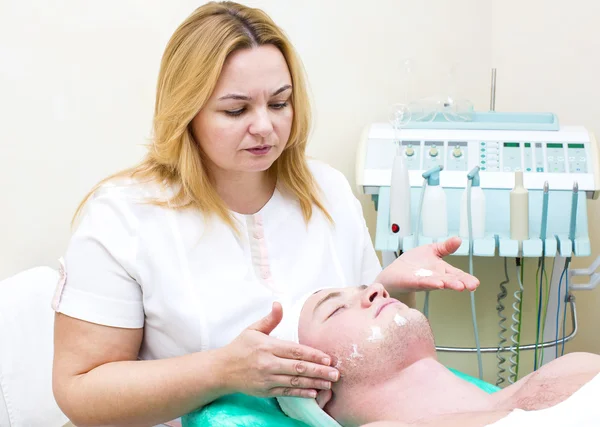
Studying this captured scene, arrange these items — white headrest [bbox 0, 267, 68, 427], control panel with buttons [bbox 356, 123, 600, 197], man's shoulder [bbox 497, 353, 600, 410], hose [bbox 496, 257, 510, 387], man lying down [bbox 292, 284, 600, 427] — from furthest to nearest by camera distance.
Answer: hose [bbox 496, 257, 510, 387] → control panel with buttons [bbox 356, 123, 600, 197] → white headrest [bbox 0, 267, 68, 427] → man lying down [bbox 292, 284, 600, 427] → man's shoulder [bbox 497, 353, 600, 410]

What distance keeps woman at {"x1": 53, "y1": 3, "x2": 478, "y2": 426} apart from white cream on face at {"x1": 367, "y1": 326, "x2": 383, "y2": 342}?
0.09 m

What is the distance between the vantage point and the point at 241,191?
1.64 meters

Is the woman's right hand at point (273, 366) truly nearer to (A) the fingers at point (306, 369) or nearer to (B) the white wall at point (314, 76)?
(A) the fingers at point (306, 369)

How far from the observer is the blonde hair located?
1.45 m

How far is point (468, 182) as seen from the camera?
2.12 metres

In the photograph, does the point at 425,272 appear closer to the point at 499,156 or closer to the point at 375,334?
the point at 375,334

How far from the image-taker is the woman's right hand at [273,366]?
123cm

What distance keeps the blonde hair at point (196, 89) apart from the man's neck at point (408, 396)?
469 mm

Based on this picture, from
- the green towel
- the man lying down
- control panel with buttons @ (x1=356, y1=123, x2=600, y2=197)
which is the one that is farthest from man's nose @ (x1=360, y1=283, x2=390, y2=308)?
control panel with buttons @ (x1=356, y1=123, x2=600, y2=197)

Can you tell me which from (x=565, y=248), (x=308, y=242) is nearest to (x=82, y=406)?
(x=308, y=242)

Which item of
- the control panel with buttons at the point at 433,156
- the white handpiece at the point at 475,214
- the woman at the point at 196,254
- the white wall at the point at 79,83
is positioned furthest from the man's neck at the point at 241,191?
→ the white wall at the point at 79,83

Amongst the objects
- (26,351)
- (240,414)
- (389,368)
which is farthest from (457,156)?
(26,351)

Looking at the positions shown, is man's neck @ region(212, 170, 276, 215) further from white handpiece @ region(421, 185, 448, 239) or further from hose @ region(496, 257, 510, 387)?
hose @ region(496, 257, 510, 387)

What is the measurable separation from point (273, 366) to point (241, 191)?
519mm
